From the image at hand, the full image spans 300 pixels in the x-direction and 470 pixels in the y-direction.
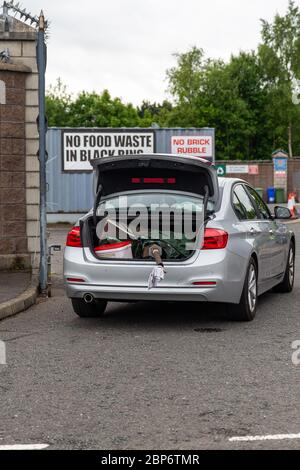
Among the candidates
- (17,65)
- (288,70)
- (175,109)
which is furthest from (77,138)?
(175,109)

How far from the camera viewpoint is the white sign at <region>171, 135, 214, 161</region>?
30150 millimetres

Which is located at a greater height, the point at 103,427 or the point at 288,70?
the point at 288,70

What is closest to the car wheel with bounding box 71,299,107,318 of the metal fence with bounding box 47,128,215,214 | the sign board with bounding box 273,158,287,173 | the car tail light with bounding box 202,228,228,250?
the car tail light with bounding box 202,228,228,250

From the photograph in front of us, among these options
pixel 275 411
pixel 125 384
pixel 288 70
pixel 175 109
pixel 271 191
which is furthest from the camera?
pixel 175 109

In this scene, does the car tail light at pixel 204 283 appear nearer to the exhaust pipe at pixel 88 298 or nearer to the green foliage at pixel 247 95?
the exhaust pipe at pixel 88 298

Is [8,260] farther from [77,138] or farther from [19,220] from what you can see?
[77,138]

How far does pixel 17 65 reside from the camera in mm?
12352

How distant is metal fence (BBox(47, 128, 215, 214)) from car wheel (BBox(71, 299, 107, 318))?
816 inches

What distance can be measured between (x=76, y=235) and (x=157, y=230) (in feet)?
2.82

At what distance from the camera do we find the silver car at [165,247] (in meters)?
8.15

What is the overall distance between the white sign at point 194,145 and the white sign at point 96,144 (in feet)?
3.20

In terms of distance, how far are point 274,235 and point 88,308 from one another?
8.57 ft

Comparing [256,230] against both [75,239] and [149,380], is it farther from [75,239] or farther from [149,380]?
[149,380]

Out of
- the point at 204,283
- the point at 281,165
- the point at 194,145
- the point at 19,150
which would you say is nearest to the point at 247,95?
the point at 281,165
